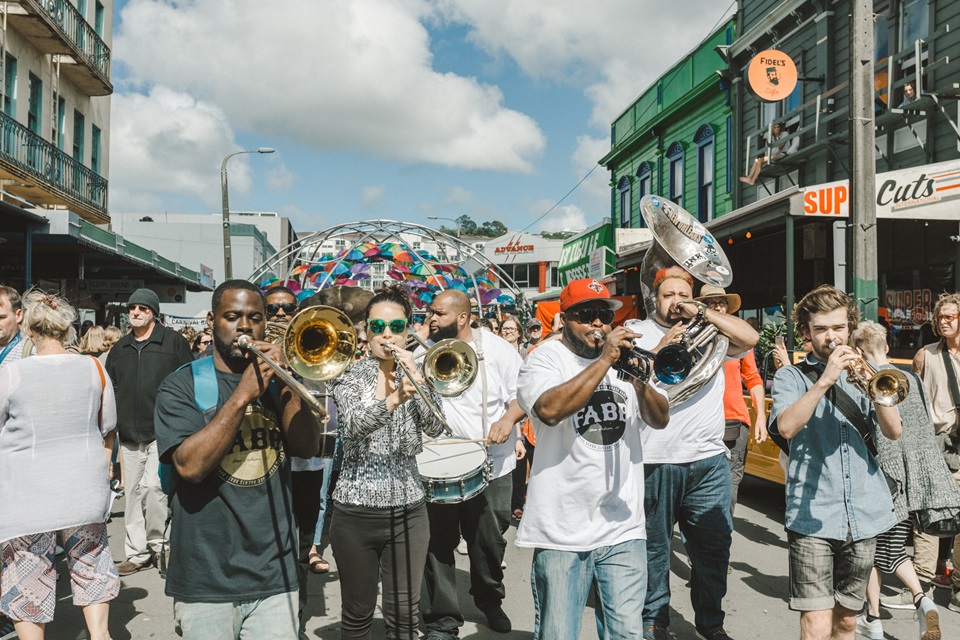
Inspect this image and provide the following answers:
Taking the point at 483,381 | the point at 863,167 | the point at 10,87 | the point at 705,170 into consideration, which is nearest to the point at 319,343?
the point at 483,381

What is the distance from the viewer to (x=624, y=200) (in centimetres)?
2686

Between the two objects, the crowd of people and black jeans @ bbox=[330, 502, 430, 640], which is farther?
black jeans @ bbox=[330, 502, 430, 640]

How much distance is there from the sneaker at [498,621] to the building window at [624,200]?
21.8 meters

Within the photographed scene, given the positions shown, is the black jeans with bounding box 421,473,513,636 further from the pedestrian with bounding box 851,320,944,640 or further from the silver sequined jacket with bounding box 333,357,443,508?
the pedestrian with bounding box 851,320,944,640

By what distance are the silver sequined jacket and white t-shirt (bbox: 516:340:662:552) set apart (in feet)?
1.98

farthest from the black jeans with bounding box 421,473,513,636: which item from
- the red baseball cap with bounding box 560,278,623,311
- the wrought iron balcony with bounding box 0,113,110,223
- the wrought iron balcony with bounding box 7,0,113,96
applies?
the wrought iron balcony with bounding box 7,0,113,96

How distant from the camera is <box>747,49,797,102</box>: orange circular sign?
14.6 m

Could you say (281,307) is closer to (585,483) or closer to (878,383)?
(585,483)

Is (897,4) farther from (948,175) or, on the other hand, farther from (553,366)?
(553,366)

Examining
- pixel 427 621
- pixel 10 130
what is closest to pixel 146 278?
pixel 10 130

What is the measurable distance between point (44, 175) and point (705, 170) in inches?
616

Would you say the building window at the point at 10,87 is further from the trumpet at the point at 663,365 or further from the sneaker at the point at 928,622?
the sneaker at the point at 928,622

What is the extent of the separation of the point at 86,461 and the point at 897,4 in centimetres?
1395

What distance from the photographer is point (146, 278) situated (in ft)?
76.0
